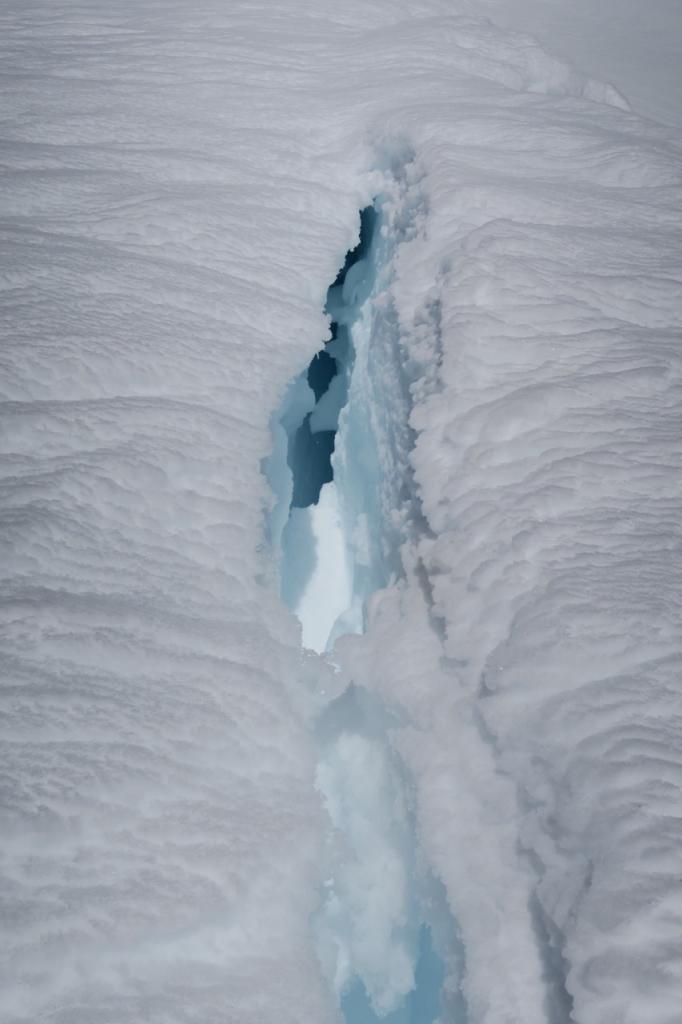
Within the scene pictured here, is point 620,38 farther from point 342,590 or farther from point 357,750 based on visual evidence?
point 357,750

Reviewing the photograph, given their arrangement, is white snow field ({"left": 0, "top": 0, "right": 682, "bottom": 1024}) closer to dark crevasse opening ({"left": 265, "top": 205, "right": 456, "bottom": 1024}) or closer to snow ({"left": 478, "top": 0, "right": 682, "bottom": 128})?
dark crevasse opening ({"left": 265, "top": 205, "right": 456, "bottom": 1024})

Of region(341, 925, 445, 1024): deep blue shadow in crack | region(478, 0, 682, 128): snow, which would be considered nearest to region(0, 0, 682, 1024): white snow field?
region(341, 925, 445, 1024): deep blue shadow in crack

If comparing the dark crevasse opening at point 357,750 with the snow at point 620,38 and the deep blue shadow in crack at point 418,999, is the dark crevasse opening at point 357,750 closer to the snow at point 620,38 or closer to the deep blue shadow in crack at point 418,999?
the deep blue shadow in crack at point 418,999

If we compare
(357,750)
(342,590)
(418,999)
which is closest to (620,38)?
(342,590)

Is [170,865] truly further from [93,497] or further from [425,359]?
[425,359]

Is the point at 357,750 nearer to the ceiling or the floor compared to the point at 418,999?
nearer to the ceiling

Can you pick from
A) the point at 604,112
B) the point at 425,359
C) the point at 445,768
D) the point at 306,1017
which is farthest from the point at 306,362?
the point at 604,112
